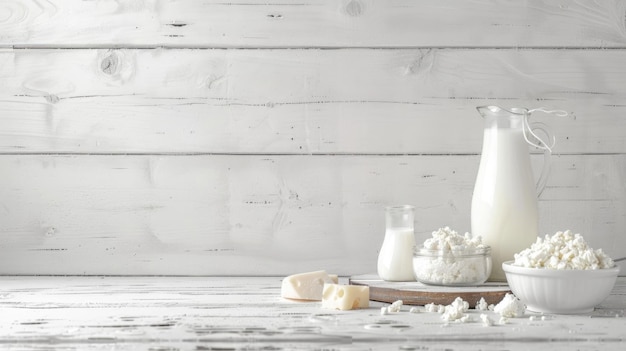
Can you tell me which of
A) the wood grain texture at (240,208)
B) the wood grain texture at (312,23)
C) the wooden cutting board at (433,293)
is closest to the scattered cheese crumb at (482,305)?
the wooden cutting board at (433,293)

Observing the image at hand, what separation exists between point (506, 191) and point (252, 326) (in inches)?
20.4

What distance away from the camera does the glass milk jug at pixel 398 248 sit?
1.38 meters

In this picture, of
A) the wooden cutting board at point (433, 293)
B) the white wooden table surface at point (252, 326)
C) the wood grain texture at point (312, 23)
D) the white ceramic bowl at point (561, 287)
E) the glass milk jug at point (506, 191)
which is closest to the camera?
the white wooden table surface at point (252, 326)

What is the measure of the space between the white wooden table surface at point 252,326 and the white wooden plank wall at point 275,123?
274 mm

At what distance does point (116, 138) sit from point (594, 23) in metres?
1.03

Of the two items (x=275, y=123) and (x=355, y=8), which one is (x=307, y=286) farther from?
(x=355, y=8)

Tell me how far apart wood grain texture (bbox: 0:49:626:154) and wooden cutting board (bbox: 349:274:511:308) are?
16.5 inches

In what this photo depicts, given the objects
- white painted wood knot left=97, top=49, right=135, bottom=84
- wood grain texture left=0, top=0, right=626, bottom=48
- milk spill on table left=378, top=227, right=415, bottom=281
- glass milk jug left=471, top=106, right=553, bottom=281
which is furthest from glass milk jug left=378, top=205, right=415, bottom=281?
white painted wood knot left=97, top=49, right=135, bottom=84

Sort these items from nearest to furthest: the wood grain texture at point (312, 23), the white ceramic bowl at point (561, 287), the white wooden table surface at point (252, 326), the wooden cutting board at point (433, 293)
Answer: the white wooden table surface at point (252, 326) → the white ceramic bowl at point (561, 287) → the wooden cutting board at point (433, 293) → the wood grain texture at point (312, 23)

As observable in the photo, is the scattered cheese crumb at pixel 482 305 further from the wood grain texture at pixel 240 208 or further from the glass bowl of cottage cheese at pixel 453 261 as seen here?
the wood grain texture at pixel 240 208

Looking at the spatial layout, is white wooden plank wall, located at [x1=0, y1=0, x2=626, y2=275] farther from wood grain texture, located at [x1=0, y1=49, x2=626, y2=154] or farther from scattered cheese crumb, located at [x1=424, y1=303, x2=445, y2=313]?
scattered cheese crumb, located at [x1=424, y1=303, x2=445, y2=313]

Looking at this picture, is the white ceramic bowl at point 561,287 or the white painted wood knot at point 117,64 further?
the white painted wood knot at point 117,64

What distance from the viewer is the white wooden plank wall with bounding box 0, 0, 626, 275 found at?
165 cm

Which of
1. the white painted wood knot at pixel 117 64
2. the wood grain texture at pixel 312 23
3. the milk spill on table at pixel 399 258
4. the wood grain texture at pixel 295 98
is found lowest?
the milk spill on table at pixel 399 258
